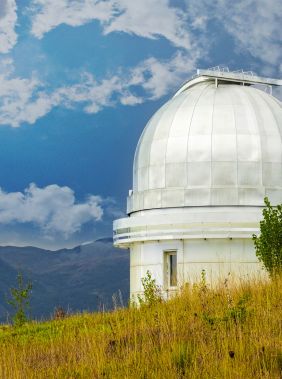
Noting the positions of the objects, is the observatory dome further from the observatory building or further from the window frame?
the window frame

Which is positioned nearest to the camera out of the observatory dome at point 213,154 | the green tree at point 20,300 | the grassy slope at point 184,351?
the grassy slope at point 184,351

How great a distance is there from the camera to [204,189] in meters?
30.3

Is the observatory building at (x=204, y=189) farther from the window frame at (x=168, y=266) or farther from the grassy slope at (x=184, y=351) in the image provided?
the grassy slope at (x=184, y=351)

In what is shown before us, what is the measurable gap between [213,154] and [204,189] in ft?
4.62

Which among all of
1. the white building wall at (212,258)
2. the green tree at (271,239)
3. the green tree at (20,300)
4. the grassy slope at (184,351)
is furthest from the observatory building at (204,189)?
the grassy slope at (184,351)

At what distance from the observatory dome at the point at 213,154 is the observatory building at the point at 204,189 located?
4cm

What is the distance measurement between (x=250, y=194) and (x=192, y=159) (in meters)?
2.64

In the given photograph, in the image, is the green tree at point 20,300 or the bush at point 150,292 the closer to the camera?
the green tree at point 20,300

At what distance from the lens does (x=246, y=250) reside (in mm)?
29938

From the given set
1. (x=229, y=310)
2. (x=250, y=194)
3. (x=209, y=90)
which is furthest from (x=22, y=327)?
(x=209, y=90)

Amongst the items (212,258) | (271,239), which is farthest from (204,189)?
(271,239)

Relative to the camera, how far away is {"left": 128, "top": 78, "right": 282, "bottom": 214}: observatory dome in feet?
99.4

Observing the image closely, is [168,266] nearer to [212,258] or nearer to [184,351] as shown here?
[212,258]

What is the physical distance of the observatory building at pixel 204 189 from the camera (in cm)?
2981
